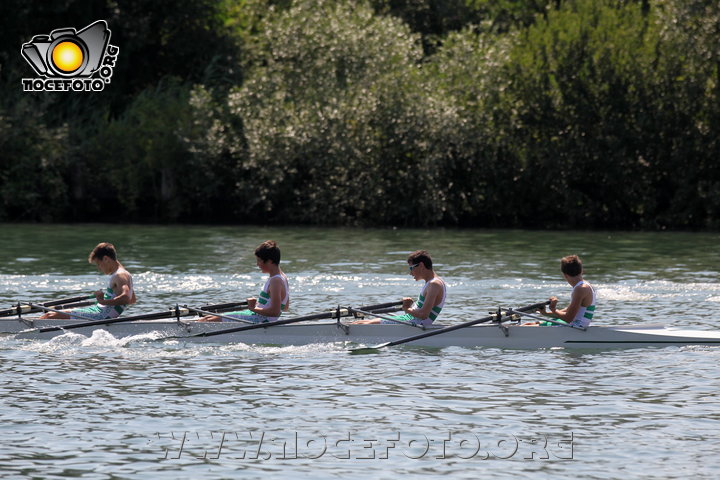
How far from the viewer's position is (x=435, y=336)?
707 inches

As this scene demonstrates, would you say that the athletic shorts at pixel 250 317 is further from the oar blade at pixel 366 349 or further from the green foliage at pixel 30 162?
the green foliage at pixel 30 162

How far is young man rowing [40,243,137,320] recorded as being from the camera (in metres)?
17.5

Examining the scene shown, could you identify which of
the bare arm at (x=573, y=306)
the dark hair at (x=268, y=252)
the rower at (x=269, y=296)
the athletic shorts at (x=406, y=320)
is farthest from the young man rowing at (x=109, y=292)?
the bare arm at (x=573, y=306)

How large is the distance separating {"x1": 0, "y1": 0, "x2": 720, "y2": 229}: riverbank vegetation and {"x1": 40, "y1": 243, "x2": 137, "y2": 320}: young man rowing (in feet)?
98.8

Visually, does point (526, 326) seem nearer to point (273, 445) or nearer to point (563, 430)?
point (563, 430)

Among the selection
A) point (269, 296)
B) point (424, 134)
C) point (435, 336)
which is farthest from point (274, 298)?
point (424, 134)

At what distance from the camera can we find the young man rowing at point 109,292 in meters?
17.5

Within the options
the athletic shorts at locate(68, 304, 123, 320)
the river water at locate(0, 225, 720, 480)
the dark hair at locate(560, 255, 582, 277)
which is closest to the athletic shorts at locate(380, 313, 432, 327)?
the river water at locate(0, 225, 720, 480)

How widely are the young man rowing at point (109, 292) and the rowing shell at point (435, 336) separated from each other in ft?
1.04

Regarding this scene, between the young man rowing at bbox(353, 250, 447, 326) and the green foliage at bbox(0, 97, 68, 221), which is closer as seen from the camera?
the young man rowing at bbox(353, 250, 447, 326)

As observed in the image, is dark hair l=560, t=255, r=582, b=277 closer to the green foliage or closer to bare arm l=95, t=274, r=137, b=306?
bare arm l=95, t=274, r=137, b=306

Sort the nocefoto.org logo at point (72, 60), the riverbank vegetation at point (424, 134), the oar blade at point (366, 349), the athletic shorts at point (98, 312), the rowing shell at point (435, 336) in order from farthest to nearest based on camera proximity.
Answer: the nocefoto.org logo at point (72, 60)
the riverbank vegetation at point (424, 134)
the athletic shorts at point (98, 312)
the rowing shell at point (435, 336)
the oar blade at point (366, 349)

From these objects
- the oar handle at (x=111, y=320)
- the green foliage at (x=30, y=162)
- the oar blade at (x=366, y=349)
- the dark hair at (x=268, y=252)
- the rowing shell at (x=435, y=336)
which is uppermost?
the green foliage at (x=30, y=162)

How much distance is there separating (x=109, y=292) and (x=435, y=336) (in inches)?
195
